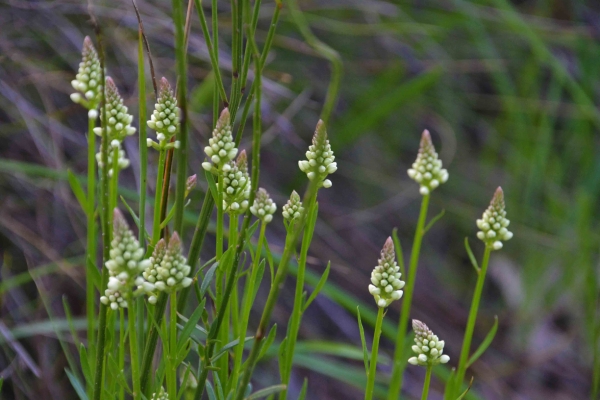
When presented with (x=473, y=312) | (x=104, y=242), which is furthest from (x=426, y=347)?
(x=104, y=242)

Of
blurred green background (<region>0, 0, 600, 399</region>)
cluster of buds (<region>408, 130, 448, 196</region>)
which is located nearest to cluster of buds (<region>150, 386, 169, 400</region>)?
cluster of buds (<region>408, 130, 448, 196</region>)

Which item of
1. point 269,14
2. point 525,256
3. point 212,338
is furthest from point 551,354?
point 212,338

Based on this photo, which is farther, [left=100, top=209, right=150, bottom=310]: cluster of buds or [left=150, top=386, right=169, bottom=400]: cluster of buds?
[left=150, top=386, right=169, bottom=400]: cluster of buds

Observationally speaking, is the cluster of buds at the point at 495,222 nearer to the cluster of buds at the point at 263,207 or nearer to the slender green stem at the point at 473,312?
the slender green stem at the point at 473,312

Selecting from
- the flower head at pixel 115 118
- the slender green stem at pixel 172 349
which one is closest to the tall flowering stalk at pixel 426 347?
the slender green stem at pixel 172 349

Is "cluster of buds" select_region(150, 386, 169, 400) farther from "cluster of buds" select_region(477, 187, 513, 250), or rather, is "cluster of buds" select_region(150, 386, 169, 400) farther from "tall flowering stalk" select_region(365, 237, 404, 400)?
"cluster of buds" select_region(477, 187, 513, 250)

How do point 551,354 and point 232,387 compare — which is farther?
point 551,354

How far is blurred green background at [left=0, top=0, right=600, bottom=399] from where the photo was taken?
137 cm

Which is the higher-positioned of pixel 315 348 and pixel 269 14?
pixel 269 14

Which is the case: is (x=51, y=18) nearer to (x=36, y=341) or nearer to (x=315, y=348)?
(x=36, y=341)

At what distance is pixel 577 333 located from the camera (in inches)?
88.7

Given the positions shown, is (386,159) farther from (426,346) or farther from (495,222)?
(426,346)

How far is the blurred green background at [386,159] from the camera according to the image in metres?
1.37

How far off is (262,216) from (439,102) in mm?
1776
